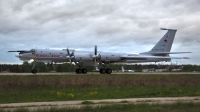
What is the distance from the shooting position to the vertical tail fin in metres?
48.1

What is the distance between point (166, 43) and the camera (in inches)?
1905

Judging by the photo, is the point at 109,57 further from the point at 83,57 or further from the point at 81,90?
the point at 81,90

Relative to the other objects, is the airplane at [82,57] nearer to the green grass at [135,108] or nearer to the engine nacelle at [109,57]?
the engine nacelle at [109,57]

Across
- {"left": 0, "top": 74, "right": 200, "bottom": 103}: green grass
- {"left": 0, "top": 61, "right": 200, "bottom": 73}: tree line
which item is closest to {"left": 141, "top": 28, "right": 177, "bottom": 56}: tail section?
{"left": 0, "top": 61, "right": 200, "bottom": 73}: tree line

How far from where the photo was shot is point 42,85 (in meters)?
22.5

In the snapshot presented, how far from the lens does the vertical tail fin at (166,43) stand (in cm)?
4806

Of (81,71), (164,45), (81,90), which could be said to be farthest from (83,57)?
(81,90)

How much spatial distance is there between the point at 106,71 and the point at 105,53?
106 inches

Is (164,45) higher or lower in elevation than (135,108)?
higher

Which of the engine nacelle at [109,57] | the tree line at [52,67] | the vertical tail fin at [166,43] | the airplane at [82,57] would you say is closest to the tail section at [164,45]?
the vertical tail fin at [166,43]

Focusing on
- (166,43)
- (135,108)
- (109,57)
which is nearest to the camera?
(135,108)

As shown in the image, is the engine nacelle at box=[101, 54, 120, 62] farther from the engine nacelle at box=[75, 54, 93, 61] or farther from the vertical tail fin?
the vertical tail fin

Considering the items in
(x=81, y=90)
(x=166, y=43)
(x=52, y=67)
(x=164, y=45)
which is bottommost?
(x=81, y=90)

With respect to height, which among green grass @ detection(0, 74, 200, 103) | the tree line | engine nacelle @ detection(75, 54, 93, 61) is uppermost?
engine nacelle @ detection(75, 54, 93, 61)
